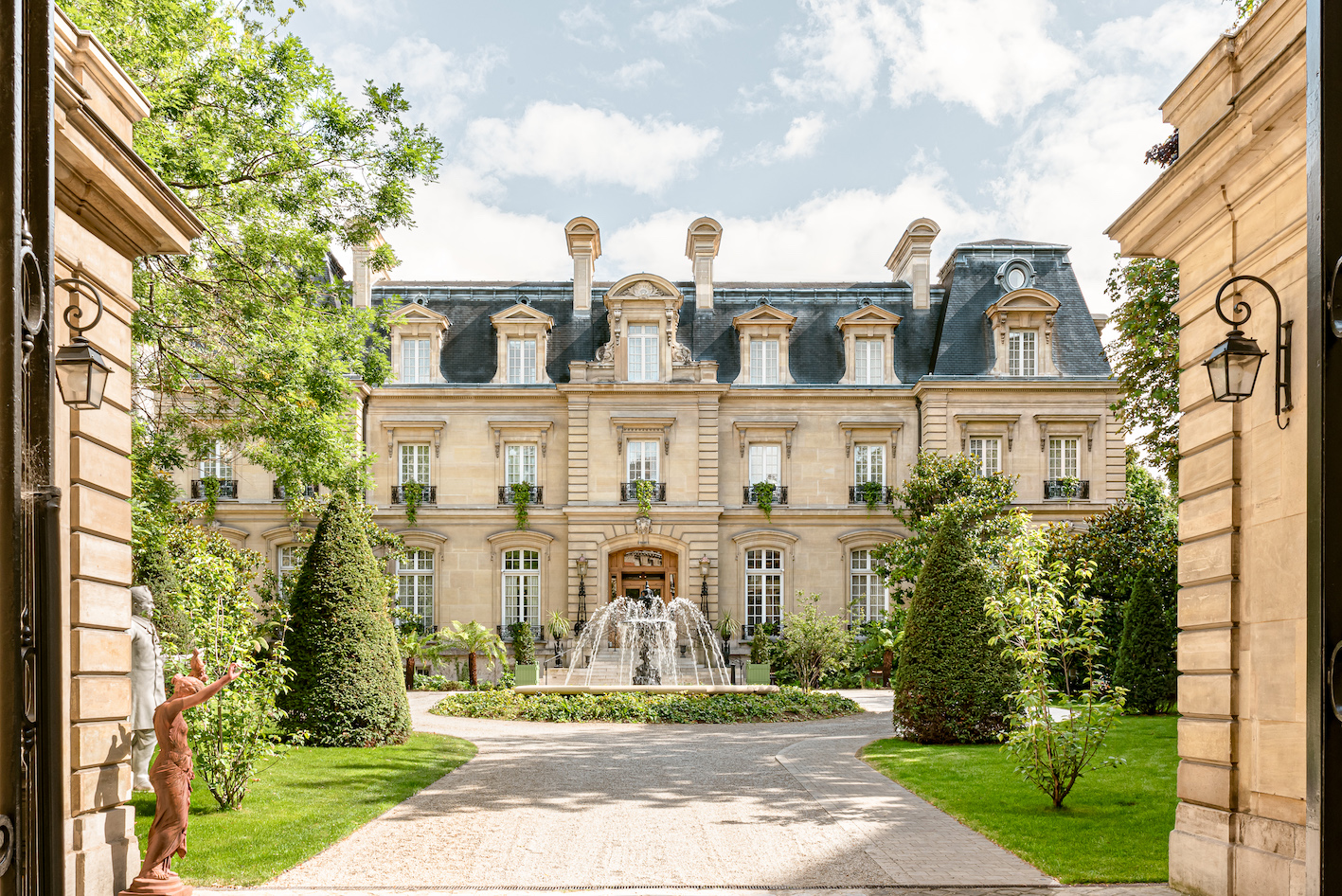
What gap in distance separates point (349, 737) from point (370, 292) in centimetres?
1935

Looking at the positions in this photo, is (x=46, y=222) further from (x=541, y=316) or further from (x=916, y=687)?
(x=541, y=316)

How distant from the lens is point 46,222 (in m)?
2.92

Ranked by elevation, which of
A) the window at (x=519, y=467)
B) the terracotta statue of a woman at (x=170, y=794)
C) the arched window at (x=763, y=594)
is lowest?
the arched window at (x=763, y=594)

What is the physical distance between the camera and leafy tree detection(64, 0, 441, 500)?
12.3 m

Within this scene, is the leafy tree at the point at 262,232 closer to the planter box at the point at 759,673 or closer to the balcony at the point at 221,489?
the planter box at the point at 759,673

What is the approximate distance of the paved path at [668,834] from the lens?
762 centimetres

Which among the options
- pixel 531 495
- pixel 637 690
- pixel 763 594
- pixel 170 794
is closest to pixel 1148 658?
pixel 637 690

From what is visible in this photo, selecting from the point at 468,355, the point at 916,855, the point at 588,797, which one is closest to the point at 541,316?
the point at 468,355

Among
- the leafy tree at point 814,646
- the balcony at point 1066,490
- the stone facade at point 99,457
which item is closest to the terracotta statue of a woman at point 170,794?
the stone facade at point 99,457

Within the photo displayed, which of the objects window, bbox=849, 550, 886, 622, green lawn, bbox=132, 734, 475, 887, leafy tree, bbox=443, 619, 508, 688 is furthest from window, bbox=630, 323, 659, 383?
green lawn, bbox=132, 734, 475, 887

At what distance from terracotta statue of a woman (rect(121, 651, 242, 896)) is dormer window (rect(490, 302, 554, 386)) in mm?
23147

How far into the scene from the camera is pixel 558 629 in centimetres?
2769

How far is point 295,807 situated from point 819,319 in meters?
23.9

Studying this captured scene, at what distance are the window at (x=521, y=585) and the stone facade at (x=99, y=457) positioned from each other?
877 inches
